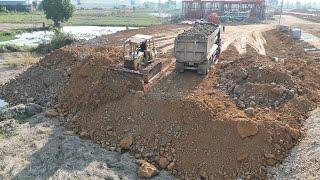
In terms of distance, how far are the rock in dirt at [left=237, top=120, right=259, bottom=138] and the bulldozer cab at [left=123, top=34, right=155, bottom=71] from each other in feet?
21.0

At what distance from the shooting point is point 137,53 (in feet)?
61.7

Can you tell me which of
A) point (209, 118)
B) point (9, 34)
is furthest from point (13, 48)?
point (209, 118)

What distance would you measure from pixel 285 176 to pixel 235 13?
53645 millimetres

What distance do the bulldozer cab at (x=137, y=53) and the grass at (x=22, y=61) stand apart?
14013 mm

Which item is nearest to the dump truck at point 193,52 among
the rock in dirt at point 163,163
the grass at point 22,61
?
the rock in dirt at point 163,163

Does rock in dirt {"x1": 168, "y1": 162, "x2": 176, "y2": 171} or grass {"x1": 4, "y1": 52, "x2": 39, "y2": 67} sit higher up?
grass {"x1": 4, "y1": 52, "x2": 39, "y2": 67}

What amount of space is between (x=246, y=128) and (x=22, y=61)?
73.7 feet

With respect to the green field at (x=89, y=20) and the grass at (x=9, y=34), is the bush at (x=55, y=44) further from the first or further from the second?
the green field at (x=89, y=20)

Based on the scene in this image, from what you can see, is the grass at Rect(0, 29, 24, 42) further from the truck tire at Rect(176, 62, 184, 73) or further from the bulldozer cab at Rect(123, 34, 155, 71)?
the truck tire at Rect(176, 62, 184, 73)

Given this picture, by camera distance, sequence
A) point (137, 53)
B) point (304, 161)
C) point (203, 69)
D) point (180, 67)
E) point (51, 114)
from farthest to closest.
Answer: point (180, 67) → point (203, 69) → point (137, 53) → point (51, 114) → point (304, 161)

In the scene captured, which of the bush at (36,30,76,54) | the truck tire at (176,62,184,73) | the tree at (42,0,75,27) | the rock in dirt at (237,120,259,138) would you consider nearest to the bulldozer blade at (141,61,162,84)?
the truck tire at (176,62,184,73)

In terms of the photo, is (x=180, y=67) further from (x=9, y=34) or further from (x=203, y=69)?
(x=9, y=34)

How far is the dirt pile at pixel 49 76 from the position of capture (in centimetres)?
2038

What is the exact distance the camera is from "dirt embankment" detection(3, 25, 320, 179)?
1330 centimetres
